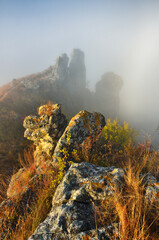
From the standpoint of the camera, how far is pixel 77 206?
2.06 m

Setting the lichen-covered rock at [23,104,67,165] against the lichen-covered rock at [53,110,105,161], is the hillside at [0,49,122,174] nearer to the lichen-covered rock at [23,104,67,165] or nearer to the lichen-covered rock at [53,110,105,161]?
the lichen-covered rock at [23,104,67,165]

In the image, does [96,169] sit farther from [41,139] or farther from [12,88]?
[12,88]

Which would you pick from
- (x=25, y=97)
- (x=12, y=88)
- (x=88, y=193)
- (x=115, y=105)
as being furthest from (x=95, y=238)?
(x=115, y=105)

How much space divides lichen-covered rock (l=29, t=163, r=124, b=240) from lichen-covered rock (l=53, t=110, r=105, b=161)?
181 centimetres

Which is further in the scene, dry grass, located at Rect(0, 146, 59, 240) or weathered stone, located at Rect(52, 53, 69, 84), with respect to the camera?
weathered stone, located at Rect(52, 53, 69, 84)

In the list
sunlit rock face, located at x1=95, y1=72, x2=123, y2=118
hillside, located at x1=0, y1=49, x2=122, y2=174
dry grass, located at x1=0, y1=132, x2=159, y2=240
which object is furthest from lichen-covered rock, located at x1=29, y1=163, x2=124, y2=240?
sunlit rock face, located at x1=95, y1=72, x2=123, y2=118

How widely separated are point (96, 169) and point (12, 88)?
30.9 m

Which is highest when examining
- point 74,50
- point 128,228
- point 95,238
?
point 74,50

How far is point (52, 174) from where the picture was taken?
3428 mm

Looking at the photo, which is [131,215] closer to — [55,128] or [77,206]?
[77,206]

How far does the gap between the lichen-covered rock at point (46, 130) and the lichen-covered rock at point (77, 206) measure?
3502 millimetres

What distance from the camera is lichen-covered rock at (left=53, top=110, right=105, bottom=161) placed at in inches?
187

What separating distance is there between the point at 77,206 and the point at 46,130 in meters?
4.60

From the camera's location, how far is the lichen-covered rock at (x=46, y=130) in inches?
243
